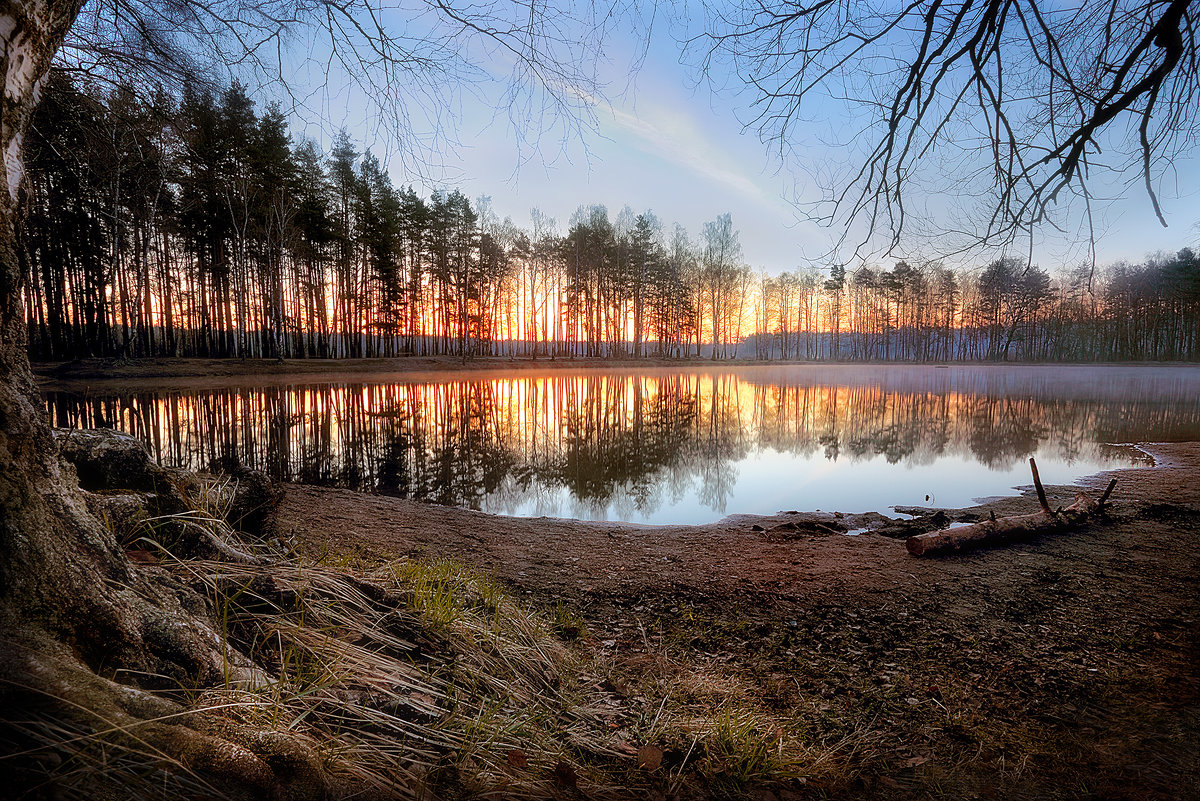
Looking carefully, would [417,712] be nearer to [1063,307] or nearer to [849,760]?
[849,760]

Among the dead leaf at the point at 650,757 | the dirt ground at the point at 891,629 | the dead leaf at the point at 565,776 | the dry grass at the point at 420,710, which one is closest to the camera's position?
the dry grass at the point at 420,710

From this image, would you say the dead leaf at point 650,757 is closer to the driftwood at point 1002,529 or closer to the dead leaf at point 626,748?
the dead leaf at point 626,748

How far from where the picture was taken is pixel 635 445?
12.7m

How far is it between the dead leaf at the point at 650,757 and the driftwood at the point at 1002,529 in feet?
14.6

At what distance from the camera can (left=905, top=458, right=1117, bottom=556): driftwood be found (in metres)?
5.18

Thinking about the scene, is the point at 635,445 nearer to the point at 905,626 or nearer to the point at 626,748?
the point at 905,626

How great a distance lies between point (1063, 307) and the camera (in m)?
59.0

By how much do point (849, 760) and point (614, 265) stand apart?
55.0 metres

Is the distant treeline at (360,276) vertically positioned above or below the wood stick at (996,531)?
above

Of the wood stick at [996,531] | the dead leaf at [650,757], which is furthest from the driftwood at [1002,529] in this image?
the dead leaf at [650,757]

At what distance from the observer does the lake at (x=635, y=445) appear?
865cm

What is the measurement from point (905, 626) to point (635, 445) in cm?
919

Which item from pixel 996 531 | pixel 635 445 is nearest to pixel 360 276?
pixel 635 445

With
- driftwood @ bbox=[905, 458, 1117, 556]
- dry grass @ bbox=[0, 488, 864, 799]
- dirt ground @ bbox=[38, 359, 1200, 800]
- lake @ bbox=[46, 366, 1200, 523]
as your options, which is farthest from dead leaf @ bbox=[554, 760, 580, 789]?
driftwood @ bbox=[905, 458, 1117, 556]
